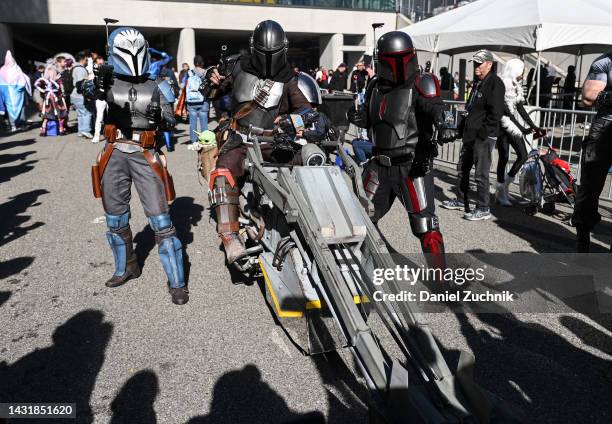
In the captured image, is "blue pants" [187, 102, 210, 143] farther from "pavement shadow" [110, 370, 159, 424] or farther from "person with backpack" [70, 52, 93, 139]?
"pavement shadow" [110, 370, 159, 424]

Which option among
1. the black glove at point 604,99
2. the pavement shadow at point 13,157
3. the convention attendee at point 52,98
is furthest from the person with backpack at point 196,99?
the black glove at point 604,99

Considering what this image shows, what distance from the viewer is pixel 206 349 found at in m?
3.46

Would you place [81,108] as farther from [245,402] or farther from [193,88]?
[245,402]

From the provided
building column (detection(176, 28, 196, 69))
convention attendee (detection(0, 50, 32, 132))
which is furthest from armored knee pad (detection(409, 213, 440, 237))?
building column (detection(176, 28, 196, 69))

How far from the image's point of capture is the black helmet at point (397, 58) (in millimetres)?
3840

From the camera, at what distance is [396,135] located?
→ 405 centimetres

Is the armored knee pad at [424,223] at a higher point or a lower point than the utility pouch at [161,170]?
lower

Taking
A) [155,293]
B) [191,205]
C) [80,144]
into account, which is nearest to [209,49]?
[80,144]

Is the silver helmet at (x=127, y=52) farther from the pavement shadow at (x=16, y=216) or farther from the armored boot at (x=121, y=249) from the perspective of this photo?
the pavement shadow at (x=16, y=216)

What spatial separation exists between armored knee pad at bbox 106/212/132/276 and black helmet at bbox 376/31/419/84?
251 centimetres

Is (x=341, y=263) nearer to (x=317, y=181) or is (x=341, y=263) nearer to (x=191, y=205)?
(x=317, y=181)

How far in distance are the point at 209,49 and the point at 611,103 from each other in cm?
3729

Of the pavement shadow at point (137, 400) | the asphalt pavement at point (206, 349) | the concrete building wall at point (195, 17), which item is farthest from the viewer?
the concrete building wall at point (195, 17)

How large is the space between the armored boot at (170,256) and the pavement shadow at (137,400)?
3.61 feet
